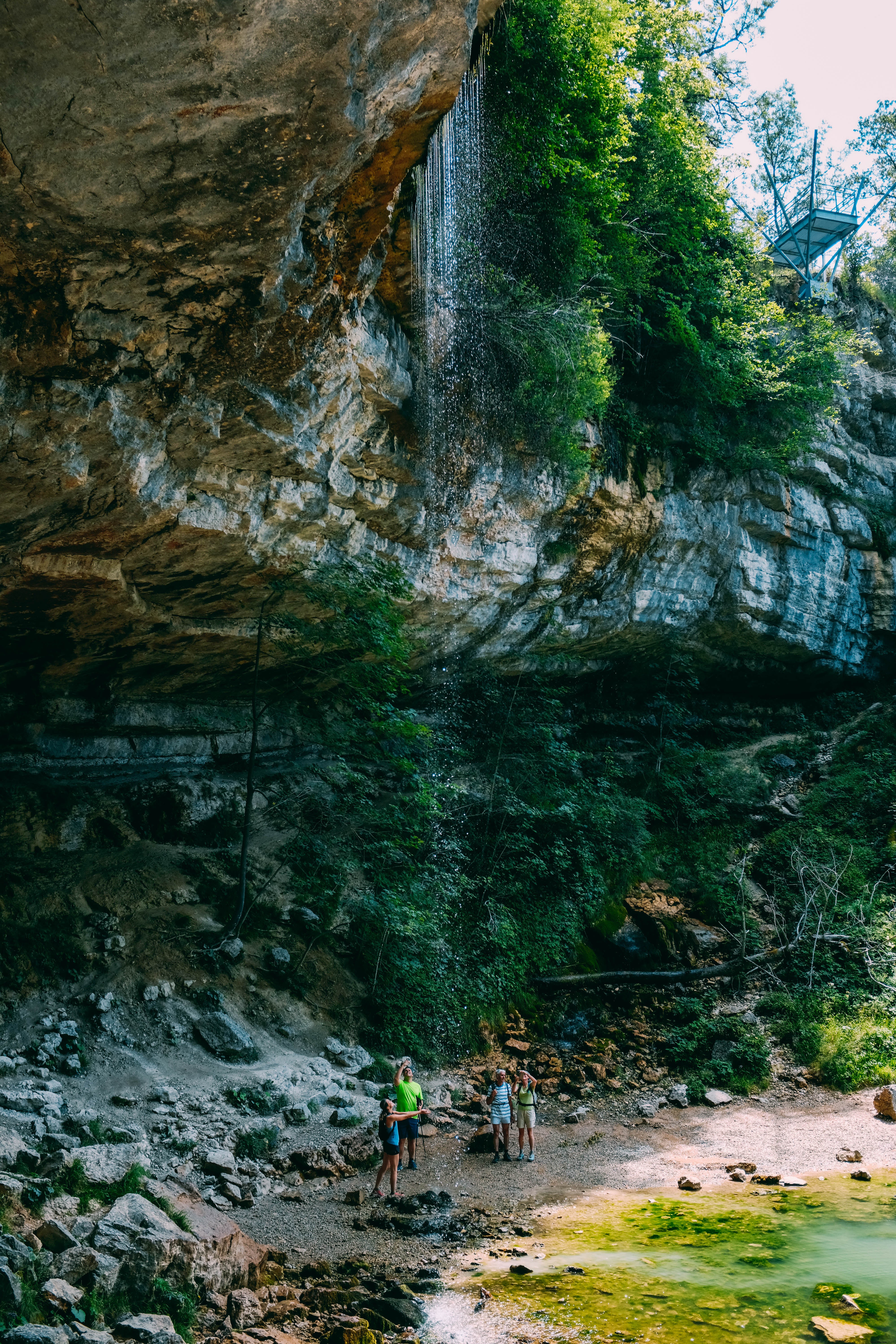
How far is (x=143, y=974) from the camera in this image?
413 inches

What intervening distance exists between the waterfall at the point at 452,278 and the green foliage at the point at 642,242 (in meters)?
0.34

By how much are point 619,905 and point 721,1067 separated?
3.50 metres

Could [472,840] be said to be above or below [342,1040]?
above

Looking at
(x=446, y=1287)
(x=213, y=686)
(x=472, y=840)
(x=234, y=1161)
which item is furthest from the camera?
(x=472, y=840)

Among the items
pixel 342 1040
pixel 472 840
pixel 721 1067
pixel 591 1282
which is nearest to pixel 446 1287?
pixel 591 1282

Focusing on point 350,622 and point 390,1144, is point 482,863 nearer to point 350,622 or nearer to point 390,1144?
point 350,622

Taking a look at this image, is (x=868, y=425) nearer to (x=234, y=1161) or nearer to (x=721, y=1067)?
(x=721, y=1067)

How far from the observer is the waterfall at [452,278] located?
1113 centimetres

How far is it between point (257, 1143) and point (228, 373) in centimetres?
727

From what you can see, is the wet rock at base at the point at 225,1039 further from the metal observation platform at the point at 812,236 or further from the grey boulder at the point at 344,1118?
the metal observation platform at the point at 812,236

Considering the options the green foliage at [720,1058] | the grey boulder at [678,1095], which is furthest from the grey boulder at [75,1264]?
the green foliage at [720,1058]

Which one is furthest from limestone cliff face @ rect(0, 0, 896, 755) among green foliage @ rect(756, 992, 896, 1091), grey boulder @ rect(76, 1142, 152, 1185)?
green foliage @ rect(756, 992, 896, 1091)

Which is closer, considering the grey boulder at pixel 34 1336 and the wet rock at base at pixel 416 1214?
the grey boulder at pixel 34 1336

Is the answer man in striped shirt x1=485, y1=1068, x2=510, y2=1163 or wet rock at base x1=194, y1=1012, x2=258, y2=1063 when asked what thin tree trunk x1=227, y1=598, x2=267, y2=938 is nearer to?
wet rock at base x1=194, y1=1012, x2=258, y2=1063
